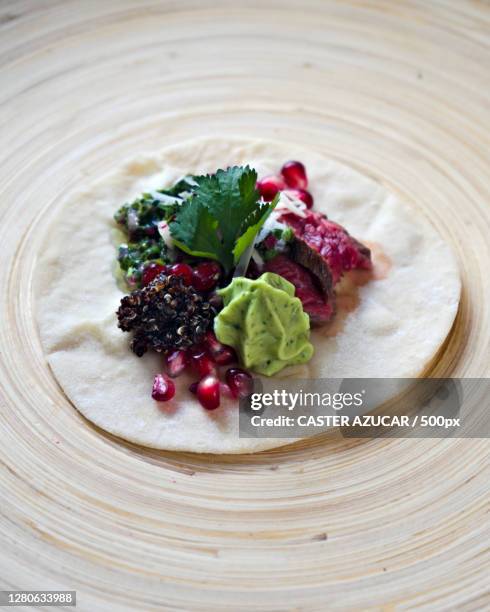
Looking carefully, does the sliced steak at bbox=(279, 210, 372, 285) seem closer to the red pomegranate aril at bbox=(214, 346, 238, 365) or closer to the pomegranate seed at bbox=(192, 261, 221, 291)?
the pomegranate seed at bbox=(192, 261, 221, 291)

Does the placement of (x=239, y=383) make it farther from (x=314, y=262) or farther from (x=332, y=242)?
(x=332, y=242)

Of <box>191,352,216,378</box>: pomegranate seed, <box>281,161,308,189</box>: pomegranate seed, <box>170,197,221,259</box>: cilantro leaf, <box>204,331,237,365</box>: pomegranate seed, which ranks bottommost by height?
<box>191,352,216,378</box>: pomegranate seed

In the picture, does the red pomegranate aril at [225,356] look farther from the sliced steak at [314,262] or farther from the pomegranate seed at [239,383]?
the sliced steak at [314,262]

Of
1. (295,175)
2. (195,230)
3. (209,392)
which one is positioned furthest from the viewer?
(295,175)

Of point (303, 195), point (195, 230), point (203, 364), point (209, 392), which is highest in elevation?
point (303, 195)

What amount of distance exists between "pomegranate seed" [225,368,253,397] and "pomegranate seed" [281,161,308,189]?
135 cm

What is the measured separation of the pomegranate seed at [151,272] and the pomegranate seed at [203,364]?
48 cm

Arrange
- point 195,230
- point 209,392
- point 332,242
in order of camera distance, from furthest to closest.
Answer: point 332,242 → point 195,230 → point 209,392

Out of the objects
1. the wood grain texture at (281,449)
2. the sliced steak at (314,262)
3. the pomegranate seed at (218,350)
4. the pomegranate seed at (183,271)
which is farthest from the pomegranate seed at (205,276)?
the wood grain texture at (281,449)

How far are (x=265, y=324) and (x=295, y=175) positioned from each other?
1.27 metres

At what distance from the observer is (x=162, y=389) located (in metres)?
3.74

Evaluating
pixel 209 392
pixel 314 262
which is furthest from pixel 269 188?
pixel 209 392

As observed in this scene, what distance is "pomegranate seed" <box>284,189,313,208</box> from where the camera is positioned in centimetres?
448

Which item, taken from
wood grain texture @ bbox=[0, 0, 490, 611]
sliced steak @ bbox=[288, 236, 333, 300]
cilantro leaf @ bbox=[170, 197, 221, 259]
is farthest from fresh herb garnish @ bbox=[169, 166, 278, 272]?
wood grain texture @ bbox=[0, 0, 490, 611]
